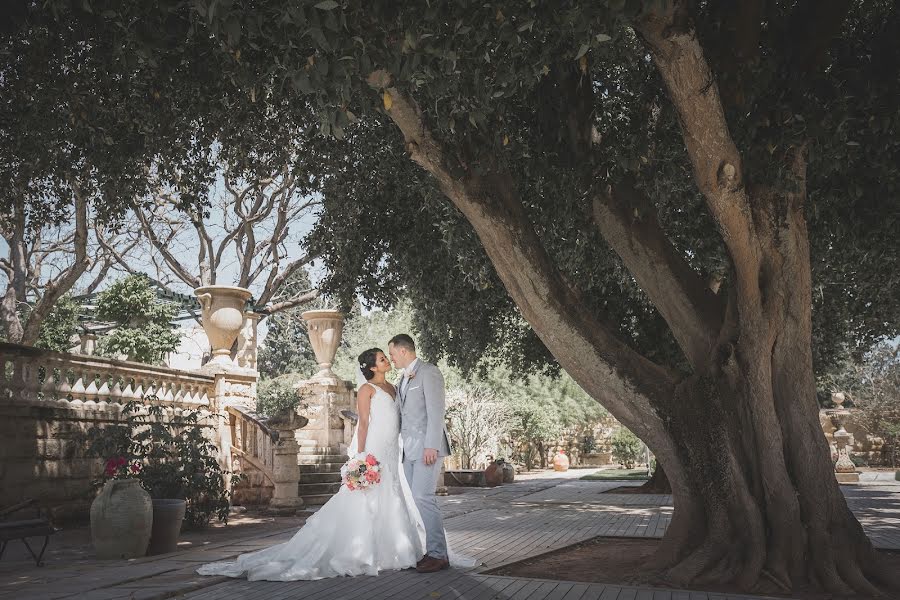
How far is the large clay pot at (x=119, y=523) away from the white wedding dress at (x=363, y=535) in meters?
1.67

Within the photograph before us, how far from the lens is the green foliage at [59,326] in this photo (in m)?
22.8

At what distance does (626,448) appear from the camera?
30641 mm

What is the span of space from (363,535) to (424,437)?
1034 mm

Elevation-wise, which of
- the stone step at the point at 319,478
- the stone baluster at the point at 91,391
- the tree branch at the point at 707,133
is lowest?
the stone step at the point at 319,478

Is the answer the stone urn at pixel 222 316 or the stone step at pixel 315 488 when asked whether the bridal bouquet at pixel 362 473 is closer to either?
the stone urn at pixel 222 316

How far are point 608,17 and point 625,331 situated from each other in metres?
11.3

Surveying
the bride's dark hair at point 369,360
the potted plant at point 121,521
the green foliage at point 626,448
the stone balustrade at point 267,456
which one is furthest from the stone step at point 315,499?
the green foliage at point 626,448

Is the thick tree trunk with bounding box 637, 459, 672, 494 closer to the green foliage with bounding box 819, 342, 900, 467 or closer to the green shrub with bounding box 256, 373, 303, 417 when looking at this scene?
the green foliage with bounding box 819, 342, 900, 467

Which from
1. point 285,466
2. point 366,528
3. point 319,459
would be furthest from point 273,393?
point 366,528

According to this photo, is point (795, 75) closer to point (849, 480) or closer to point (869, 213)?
point (869, 213)

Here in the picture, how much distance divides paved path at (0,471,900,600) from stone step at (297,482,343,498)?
2.51 metres

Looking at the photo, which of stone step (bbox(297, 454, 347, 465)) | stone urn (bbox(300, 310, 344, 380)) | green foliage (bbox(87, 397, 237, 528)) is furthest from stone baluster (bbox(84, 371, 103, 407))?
stone urn (bbox(300, 310, 344, 380))

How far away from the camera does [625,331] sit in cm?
1509

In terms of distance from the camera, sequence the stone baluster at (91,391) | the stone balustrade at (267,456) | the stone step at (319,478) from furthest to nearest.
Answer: the stone step at (319,478)
the stone balustrade at (267,456)
the stone baluster at (91,391)
